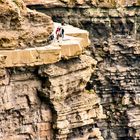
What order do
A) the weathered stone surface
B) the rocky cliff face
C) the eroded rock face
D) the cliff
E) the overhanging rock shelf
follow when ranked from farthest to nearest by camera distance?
the rocky cliff face → the weathered stone surface → the eroded rock face → the cliff → the overhanging rock shelf

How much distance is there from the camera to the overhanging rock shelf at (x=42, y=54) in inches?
751

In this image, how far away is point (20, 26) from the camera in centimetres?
1984

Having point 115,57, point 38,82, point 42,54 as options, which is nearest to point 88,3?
point 115,57

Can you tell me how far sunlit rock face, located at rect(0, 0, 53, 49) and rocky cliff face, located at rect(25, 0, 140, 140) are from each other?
20288 mm

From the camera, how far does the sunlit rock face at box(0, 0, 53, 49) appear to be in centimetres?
1933

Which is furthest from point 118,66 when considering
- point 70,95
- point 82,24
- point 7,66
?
point 7,66

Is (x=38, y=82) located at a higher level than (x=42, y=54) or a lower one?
lower

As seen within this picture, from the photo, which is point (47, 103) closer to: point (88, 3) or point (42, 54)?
point (42, 54)

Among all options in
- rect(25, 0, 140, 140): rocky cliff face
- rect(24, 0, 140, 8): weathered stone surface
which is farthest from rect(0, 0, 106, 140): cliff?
rect(25, 0, 140, 140): rocky cliff face

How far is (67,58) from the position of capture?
20719 mm

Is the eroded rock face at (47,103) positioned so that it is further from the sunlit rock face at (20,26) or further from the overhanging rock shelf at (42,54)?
the sunlit rock face at (20,26)

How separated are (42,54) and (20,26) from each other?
55.6 inches

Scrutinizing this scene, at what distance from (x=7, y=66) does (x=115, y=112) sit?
79.9ft

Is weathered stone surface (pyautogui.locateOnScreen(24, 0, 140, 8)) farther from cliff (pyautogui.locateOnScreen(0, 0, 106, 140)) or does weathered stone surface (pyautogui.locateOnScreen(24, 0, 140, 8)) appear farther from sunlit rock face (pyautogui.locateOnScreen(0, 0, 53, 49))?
cliff (pyautogui.locateOnScreen(0, 0, 106, 140))
